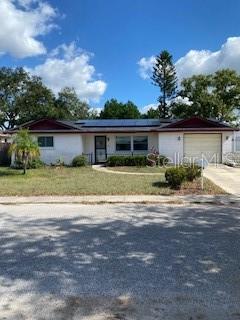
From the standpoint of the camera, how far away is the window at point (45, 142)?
98.1 ft

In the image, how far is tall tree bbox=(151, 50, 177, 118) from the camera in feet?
189

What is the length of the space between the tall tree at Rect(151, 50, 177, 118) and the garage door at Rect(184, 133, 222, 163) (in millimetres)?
27648

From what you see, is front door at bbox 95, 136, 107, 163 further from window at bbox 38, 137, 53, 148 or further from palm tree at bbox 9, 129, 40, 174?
palm tree at bbox 9, 129, 40, 174

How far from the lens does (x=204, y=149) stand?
30000 mm

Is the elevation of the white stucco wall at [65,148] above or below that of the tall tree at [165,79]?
below

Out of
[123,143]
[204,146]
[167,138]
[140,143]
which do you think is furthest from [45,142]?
[204,146]

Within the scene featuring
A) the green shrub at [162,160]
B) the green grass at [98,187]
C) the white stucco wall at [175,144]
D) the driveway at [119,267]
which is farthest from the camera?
the white stucco wall at [175,144]

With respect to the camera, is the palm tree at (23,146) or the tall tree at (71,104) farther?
the tall tree at (71,104)

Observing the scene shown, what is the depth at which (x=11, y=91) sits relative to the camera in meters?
58.2

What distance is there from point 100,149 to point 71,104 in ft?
123

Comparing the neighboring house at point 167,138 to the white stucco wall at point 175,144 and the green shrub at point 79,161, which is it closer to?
the white stucco wall at point 175,144

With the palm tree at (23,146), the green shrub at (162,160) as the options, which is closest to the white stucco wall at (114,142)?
the green shrub at (162,160)

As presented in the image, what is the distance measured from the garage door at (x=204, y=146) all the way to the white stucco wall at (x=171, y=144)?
18.9 inches

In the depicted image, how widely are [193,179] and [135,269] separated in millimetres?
11413
